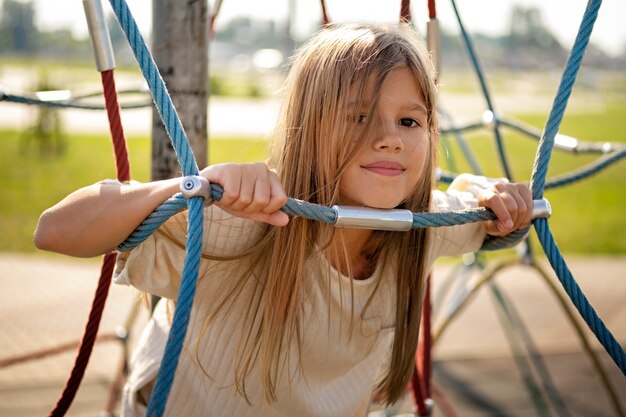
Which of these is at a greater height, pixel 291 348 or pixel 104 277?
pixel 104 277

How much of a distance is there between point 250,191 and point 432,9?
2.46 ft

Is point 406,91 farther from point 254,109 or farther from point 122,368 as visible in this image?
point 254,109

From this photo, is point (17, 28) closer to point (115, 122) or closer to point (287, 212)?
point (115, 122)

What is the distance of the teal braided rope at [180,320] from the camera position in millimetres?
820

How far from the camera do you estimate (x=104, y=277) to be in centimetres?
117

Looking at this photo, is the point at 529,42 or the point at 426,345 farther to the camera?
the point at 529,42

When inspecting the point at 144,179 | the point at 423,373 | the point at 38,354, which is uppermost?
the point at 423,373

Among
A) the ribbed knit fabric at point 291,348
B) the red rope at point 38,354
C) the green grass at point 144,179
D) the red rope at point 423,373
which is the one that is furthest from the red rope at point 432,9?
the green grass at point 144,179

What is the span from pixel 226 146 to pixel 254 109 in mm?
6729

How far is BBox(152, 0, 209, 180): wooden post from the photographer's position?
1.38 m

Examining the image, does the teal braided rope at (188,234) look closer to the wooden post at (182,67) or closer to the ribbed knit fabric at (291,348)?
the ribbed knit fabric at (291,348)

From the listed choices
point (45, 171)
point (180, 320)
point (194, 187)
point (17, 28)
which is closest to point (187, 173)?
point (194, 187)

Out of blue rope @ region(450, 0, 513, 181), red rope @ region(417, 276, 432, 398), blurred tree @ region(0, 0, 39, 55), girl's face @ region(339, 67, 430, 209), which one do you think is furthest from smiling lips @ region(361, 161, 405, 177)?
blurred tree @ region(0, 0, 39, 55)

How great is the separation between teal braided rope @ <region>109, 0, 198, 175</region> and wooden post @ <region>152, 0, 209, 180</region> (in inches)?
17.6
